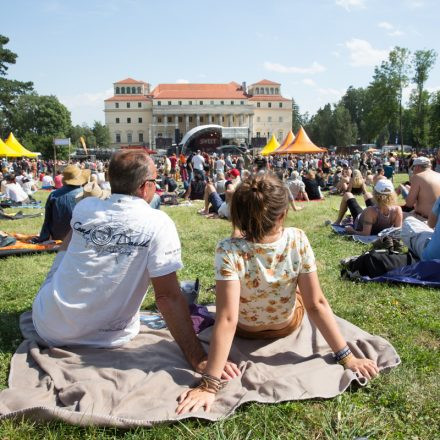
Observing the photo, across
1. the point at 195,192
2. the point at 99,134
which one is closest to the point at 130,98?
the point at 99,134

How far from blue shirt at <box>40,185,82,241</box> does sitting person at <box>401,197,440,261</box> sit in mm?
4301

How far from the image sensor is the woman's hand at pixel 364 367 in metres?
2.51

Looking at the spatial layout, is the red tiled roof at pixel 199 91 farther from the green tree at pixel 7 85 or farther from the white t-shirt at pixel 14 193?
the white t-shirt at pixel 14 193

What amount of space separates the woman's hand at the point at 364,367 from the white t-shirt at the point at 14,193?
1212cm

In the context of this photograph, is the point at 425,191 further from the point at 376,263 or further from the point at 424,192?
the point at 376,263

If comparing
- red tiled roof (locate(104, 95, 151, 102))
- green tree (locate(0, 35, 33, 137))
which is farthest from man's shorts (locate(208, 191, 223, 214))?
red tiled roof (locate(104, 95, 151, 102))

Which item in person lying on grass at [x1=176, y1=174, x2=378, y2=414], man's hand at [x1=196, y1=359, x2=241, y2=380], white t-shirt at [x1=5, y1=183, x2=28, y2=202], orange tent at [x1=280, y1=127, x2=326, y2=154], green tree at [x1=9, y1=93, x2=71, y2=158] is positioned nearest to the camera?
person lying on grass at [x1=176, y1=174, x2=378, y2=414]

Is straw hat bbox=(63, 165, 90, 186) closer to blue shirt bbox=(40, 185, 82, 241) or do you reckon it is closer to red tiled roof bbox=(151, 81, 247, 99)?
blue shirt bbox=(40, 185, 82, 241)

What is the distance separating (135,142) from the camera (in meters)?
96.5

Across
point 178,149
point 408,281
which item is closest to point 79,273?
point 408,281

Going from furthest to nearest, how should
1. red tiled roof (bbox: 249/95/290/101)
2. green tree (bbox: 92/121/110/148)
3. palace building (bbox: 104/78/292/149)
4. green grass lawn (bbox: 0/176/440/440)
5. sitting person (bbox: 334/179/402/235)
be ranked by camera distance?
red tiled roof (bbox: 249/95/290/101) → palace building (bbox: 104/78/292/149) → green tree (bbox: 92/121/110/148) → sitting person (bbox: 334/179/402/235) → green grass lawn (bbox: 0/176/440/440)

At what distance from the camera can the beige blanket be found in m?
2.18

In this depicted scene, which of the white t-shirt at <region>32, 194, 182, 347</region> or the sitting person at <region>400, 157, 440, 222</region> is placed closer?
the white t-shirt at <region>32, 194, 182, 347</region>

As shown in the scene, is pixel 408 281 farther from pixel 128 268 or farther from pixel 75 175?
pixel 75 175
